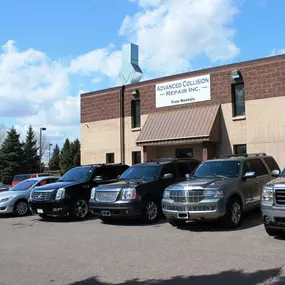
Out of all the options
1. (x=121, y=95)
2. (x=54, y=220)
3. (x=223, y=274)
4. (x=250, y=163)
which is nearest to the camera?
(x=223, y=274)

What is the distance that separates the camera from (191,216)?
33.4ft

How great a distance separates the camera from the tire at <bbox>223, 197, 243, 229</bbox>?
10.2 m

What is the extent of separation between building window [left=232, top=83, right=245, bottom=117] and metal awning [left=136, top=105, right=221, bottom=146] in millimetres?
905

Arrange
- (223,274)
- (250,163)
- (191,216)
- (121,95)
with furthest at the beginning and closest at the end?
1. (121,95)
2. (250,163)
3. (191,216)
4. (223,274)

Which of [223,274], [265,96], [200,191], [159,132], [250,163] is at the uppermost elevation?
[265,96]

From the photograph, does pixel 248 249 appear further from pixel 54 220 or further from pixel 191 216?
pixel 54 220

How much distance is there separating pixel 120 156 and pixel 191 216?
15.4 meters

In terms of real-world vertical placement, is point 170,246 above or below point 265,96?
below

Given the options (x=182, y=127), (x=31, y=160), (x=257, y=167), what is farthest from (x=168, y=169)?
(x=31, y=160)

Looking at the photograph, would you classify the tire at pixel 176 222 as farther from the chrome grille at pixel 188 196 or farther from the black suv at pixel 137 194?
the black suv at pixel 137 194

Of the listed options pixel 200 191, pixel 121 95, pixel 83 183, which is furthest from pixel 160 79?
pixel 200 191

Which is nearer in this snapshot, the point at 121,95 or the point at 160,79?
the point at 160,79

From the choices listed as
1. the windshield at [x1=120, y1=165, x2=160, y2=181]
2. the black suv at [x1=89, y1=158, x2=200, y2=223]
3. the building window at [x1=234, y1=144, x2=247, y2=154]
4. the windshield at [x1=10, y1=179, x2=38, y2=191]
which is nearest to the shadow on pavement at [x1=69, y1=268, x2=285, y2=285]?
the black suv at [x1=89, y1=158, x2=200, y2=223]

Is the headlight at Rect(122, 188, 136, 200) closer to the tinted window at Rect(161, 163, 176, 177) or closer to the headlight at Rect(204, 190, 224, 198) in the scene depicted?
the tinted window at Rect(161, 163, 176, 177)
